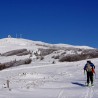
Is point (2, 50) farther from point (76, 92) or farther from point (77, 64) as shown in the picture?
point (76, 92)

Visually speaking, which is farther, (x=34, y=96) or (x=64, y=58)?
(x=64, y=58)

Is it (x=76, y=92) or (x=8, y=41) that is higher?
(x=8, y=41)

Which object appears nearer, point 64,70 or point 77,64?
point 64,70

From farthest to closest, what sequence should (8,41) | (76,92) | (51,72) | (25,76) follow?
(8,41) < (51,72) < (25,76) < (76,92)

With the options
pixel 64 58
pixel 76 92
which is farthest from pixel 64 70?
pixel 76 92

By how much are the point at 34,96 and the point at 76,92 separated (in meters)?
2.30

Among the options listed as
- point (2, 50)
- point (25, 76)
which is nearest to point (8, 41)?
point (2, 50)

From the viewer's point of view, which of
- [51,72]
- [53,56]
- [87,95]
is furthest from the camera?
[53,56]

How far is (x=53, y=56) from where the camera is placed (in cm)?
4825

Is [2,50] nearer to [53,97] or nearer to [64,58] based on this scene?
[64,58]

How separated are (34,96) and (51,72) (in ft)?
55.8

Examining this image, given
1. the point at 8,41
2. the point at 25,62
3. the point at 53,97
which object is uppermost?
the point at 8,41

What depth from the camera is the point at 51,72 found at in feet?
115

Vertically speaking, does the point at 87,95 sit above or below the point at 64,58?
below
